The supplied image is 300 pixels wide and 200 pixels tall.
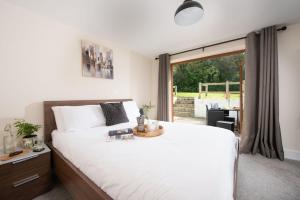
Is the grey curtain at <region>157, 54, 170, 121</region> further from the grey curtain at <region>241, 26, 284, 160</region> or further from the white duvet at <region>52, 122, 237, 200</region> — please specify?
the white duvet at <region>52, 122, 237, 200</region>

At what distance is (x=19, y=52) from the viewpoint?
1.74 metres

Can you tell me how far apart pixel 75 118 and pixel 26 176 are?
29.7 inches

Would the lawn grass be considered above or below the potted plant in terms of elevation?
above

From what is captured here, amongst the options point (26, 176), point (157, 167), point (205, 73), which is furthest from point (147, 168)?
point (205, 73)

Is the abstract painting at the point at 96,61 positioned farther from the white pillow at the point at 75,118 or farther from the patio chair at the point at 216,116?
the patio chair at the point at 216,116

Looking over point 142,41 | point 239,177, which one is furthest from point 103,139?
point 142,41

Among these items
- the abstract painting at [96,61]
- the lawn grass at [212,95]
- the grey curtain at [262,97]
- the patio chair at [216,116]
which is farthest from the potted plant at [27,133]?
the lawn grass at [212,95]

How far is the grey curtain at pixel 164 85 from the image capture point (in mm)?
3637

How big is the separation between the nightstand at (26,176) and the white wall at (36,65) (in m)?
0.63

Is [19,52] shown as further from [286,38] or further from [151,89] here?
[286,38]

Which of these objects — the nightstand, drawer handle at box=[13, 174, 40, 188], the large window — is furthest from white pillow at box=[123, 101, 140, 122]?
the large window

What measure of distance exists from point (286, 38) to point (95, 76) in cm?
348

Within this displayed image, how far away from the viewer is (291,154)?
92.1 inches

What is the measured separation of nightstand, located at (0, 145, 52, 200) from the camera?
1271 millimetres
